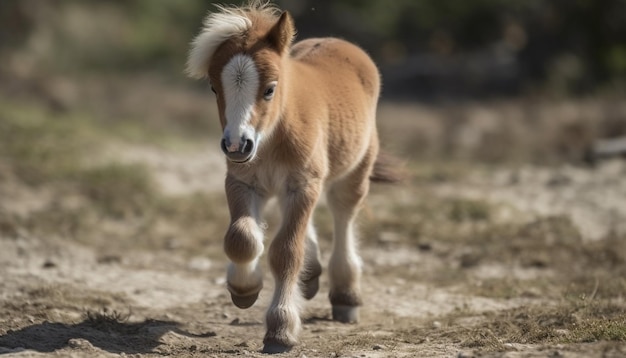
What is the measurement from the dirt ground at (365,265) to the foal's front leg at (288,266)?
5.3 inches

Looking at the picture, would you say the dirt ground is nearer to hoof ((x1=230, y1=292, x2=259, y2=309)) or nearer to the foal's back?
hoof ((x1=230, y1=292, x2=259, y2=309))

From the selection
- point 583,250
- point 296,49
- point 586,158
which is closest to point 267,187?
point 296,49

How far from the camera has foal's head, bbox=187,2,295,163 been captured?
5637 millimetres

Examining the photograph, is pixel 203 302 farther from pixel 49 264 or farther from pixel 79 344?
pixel 79 344

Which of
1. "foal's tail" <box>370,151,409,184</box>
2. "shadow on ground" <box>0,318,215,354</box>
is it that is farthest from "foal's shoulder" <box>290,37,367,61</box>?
"shadow on ground" <box>0,318,215,354</box>

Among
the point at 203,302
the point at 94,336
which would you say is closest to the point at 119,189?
the point at 203,302

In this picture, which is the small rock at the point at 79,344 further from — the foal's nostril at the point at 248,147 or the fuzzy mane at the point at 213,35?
the fuzzy mane at the point at 213,35

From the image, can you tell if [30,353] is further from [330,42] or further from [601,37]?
[601,37]

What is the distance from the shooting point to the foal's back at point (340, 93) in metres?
6.61

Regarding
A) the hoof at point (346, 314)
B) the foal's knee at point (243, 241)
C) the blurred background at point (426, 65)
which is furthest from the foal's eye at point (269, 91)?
the blurred background at point (426, 65)

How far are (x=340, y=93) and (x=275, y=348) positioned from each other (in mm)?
1952

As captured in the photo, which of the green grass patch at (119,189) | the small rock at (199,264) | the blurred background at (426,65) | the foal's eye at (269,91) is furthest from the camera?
the blurred background at (426,65)

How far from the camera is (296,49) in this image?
24.6 feet

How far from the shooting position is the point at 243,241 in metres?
5.96
